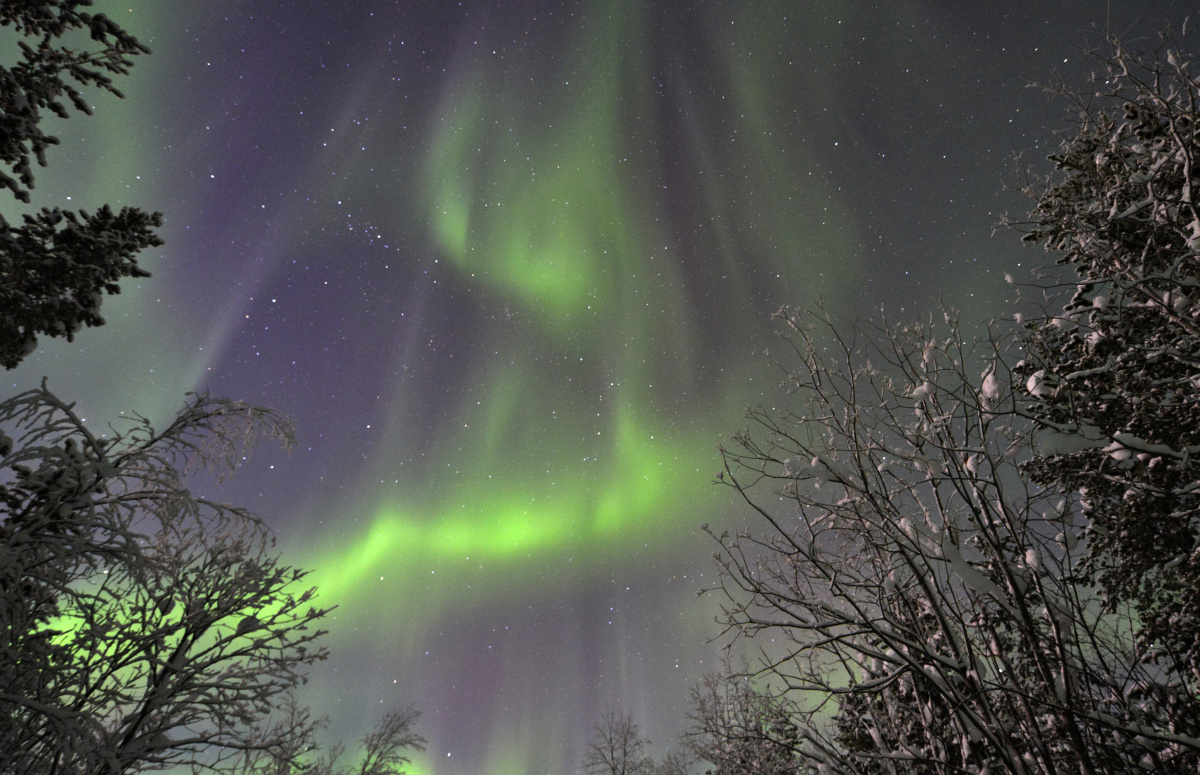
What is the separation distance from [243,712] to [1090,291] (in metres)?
10.7

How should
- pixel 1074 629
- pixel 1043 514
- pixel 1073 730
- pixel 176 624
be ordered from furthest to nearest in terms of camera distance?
pixel 176 624, pixel 1043 514, pixel 1074 629, pixel 1073 730

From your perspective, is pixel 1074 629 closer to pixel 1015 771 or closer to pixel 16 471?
pixel 1015 771

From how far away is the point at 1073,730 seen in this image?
2.44 metres

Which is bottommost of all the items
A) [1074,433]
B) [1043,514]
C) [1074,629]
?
[1074,629]

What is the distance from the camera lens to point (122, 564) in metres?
3.77

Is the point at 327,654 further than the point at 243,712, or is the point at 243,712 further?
the point at 327,654

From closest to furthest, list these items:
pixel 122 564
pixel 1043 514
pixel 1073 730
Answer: pixel 1073 730, pixel 1043 514, pixel 122 564

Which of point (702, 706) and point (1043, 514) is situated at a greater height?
point (702, 706)

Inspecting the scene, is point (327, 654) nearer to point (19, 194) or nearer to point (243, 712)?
point (243, 712)

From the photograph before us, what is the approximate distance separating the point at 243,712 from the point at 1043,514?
720cm

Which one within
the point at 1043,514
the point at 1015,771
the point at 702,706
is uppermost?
the point at 702,706

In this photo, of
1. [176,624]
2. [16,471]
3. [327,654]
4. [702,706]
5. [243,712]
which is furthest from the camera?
[702,706]


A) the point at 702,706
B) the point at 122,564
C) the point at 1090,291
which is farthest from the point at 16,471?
the point at 702,706

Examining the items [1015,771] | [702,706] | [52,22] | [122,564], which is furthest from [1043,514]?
[702,706]
